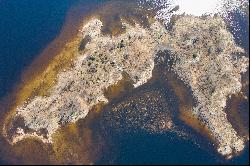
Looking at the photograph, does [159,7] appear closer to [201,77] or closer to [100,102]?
[201,77]

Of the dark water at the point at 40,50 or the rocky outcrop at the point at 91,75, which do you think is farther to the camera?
the rocky outcrop at the point at 91,75

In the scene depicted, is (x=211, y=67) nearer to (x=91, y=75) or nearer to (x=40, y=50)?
(x=91, y=75)

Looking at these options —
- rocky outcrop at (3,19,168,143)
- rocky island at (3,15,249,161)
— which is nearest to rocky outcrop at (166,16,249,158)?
rocky island at (3,15,249,161)

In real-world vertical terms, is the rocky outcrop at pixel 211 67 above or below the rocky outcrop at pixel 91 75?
below

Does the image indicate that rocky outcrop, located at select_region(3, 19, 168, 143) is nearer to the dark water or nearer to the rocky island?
the rocky island

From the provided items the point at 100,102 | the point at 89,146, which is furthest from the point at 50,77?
the point at 89,146

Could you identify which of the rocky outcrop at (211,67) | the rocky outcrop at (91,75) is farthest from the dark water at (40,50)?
the rocky outcrop at (91,75)

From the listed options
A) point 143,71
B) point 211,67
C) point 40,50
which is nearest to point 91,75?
point 143,71

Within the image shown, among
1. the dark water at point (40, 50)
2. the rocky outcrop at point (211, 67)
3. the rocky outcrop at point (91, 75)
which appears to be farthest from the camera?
the rocky outcrop at point (91, 75)

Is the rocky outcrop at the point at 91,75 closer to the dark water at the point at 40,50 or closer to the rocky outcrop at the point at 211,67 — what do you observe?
the rocky outcrop at the point at 211,67
